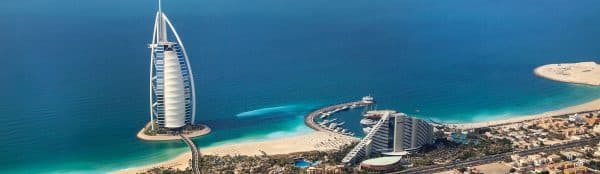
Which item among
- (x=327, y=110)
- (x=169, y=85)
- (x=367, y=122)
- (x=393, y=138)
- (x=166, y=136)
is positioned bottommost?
(x=166, y=136)

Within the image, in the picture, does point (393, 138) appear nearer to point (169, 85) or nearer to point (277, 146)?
point (277, 146)

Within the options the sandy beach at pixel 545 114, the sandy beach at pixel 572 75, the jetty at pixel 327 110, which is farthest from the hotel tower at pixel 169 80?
the sandy beach at pixel 572 75

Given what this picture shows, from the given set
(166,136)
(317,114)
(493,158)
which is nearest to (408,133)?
(493,158)

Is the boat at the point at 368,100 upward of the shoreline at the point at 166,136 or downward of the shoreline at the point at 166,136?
upward

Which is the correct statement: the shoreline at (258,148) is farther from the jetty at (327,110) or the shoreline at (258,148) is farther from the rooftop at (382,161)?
the rooftop at (382,161)

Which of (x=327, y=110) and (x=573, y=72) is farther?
(x=573, y=72)
